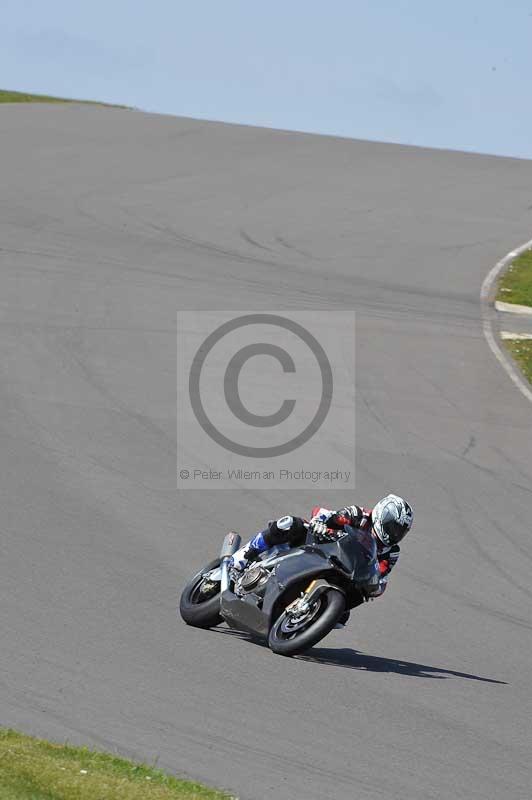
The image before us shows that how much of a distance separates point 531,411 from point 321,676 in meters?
Result: 10.7

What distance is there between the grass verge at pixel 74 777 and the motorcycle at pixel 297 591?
2.74 m

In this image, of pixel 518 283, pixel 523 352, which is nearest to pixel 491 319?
pixel 523 352

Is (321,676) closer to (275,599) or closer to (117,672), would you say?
(275,599)

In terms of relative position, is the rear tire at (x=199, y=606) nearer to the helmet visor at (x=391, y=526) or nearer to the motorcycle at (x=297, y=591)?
the motorcycle at (x=297, y=591)

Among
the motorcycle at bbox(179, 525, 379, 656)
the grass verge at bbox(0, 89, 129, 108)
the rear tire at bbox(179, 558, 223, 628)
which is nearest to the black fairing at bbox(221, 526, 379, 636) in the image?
the motorcycle at bbox(179, 525, 379, 656)

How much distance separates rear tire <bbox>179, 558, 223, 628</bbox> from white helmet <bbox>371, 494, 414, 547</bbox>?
1.46 metres

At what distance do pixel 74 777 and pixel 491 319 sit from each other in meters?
19.3

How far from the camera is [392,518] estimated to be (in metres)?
9.61

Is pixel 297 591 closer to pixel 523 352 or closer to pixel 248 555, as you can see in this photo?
pixel 248 555

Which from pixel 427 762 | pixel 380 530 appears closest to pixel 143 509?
pixel 380 530

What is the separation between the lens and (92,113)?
46625 millimetres

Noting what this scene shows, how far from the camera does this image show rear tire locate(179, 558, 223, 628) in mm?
10102

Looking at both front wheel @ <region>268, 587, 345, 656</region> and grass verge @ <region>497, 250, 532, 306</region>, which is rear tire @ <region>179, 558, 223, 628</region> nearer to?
front wheel @ <region>268, 587, 345, 656</region>

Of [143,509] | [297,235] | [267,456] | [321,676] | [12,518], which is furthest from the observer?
[297,235]
